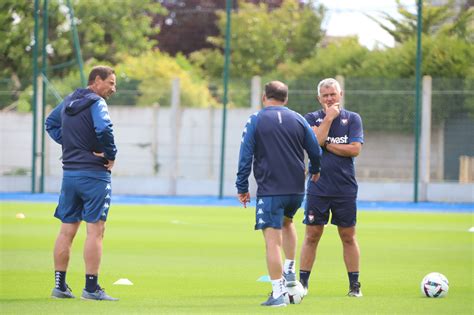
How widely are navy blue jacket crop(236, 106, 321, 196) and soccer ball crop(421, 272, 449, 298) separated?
157 centimetres

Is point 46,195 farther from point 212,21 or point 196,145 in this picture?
A: point 212,21

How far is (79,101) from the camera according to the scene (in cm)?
945

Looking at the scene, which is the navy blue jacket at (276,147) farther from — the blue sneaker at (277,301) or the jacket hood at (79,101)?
the jacket hood at (79,101)

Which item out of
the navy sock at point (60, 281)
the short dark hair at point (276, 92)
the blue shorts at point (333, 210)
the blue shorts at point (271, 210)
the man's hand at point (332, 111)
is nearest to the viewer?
the blue shorts at point (271, 210)

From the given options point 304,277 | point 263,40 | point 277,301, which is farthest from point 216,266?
point 263,40

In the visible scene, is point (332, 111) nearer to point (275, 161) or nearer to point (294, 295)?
point (275, 161)

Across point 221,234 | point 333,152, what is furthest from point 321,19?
point 333,152

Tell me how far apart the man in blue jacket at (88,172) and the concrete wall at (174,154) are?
704 inches

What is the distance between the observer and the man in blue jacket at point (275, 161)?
898 cm

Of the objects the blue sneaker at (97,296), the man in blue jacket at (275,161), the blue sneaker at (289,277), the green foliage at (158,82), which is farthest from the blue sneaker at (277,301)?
the green foliage at (158,82)

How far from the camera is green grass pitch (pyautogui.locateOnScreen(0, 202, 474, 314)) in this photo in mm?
9055

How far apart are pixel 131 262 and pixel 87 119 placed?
11.8 feet

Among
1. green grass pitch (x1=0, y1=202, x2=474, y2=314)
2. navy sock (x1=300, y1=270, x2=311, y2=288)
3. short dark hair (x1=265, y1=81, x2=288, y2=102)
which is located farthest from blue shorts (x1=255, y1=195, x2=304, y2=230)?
navy sock (x1=300, y1=270, x2=311, y2=288)

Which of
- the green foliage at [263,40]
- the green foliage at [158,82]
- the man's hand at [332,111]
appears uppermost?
the green foliage at [263,40]
